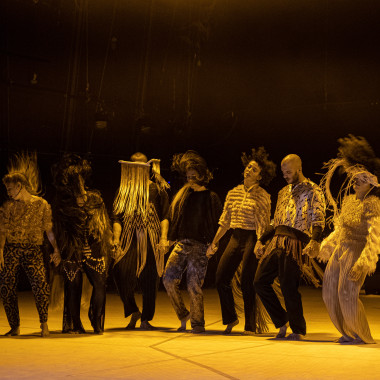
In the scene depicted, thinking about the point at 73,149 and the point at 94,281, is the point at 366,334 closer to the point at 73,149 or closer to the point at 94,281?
the point at 94,281

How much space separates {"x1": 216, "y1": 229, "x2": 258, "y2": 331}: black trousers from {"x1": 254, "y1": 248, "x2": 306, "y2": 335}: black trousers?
381mm

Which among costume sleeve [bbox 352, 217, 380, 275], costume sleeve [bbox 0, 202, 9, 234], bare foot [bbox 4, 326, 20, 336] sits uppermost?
costume sleeve [bbox 0, 202, 9, 234]

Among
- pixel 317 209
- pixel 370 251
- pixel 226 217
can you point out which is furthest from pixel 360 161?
pixel 226 217

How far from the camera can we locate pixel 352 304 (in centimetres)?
677

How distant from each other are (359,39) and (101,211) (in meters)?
5.56

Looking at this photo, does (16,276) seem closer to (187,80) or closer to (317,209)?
(317,209)

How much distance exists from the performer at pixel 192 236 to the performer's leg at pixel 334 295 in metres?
1.42

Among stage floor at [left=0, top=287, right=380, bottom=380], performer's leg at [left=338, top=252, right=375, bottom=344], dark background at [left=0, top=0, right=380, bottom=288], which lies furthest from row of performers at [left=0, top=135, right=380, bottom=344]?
dark background at [left=0, top=0, right=380, bottom=288]

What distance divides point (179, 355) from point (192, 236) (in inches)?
79.2

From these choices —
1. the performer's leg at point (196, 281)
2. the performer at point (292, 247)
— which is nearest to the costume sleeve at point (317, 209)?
the performer at point (292, 247)

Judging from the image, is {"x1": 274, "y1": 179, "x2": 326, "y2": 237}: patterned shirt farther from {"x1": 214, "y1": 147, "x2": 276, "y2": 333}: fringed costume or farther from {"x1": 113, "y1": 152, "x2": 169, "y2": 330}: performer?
{"x1": 113, "y1": 152, "x2": 169, "y2": 330}: performer

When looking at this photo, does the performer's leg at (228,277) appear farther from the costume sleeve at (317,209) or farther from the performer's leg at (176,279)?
the costume sleeve at (317,209)

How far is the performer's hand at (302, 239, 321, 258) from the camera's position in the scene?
6996 millimetres

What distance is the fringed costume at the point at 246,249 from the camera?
7785 millimetres
